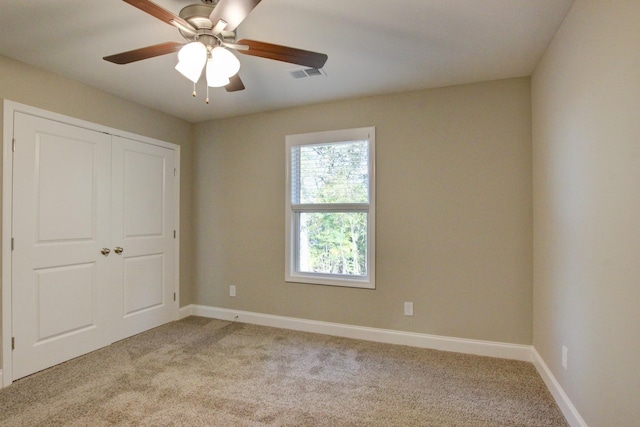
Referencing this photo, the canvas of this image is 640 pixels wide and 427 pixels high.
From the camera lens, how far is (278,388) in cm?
234

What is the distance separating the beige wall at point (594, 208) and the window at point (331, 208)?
1.51 m

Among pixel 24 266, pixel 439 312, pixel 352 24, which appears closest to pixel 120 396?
pixel 24 266

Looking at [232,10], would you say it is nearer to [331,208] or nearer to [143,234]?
[331,208]

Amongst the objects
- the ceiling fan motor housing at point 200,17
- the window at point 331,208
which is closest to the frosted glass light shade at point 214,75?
the ceiling fan motor housing at point 200,17

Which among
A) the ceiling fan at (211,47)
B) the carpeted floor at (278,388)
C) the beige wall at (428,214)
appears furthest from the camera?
the beige wall at (428,214)

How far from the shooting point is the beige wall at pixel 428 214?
282 cm

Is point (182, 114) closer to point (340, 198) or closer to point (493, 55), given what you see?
point (340, 198)

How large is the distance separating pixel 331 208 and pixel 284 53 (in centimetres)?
190

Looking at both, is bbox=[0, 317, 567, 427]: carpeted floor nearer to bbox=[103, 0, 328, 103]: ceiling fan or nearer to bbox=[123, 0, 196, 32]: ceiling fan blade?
bbox=[103, 0, 328, 103]: ceiling fan

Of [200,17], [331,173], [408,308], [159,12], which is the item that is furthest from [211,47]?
[408,308]

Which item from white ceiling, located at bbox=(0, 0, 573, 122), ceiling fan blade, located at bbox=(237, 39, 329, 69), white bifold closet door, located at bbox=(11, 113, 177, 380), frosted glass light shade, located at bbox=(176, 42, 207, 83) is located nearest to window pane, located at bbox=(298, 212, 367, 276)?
white ceiling, located at bbox=(0, 0, 573, 122)

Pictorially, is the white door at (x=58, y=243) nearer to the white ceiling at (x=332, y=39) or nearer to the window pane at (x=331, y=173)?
the white ceiling at (x=332, y=39)

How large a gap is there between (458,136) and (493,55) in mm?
728

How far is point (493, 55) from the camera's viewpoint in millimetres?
2441
